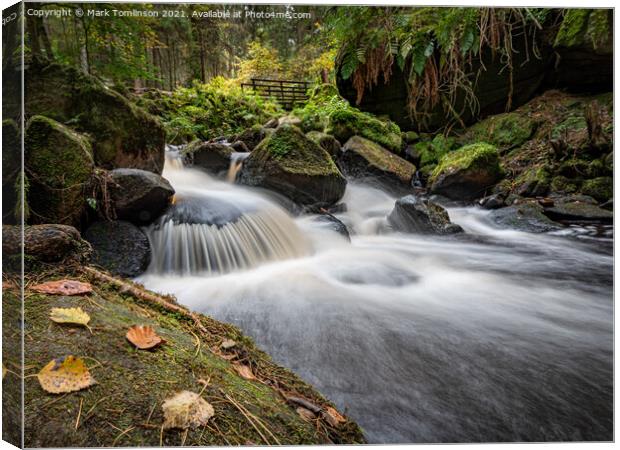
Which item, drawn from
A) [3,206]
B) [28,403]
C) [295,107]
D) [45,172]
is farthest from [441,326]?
[295,107]

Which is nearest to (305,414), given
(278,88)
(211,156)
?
(278,88)

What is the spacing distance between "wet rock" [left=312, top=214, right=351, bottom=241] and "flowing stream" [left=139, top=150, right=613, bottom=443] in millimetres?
86

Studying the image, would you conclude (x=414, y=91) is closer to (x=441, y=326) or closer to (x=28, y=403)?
(x=441, y=326)

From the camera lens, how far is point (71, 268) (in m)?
1.37

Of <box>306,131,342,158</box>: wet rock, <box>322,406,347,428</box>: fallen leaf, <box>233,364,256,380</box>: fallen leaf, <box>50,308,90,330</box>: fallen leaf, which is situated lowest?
<box>322,406,347,428</box>: fallen leaf

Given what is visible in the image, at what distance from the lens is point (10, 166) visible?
1.14m

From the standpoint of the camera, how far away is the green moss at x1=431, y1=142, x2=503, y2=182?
469cm

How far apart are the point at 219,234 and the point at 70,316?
1975 mm

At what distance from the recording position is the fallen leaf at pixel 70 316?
103 centimetres

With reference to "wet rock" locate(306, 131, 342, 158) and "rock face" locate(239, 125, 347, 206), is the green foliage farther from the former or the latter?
"wet rock" locate(306, 131, 342, 158)

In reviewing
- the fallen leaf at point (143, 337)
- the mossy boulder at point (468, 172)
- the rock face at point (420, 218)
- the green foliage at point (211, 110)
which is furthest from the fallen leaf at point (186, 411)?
the mossy boulder at point (468, 172)

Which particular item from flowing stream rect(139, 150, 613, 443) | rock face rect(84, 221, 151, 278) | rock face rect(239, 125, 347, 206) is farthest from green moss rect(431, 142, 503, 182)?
rock face rect(84, 221, 151, 278)

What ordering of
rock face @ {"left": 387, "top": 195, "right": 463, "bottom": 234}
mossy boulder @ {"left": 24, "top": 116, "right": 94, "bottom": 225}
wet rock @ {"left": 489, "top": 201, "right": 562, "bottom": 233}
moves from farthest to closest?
rock face @ {"left": 387, "top": 195, "right": 463, "bottom": 234} → wet rock @ {"left": 489, "top": 201, "right": 562, "bottom": 233} → mossy boulder @ {"left": 24, "top": 116, "right": 94, "bottom": 225}

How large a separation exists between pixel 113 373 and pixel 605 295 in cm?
205
